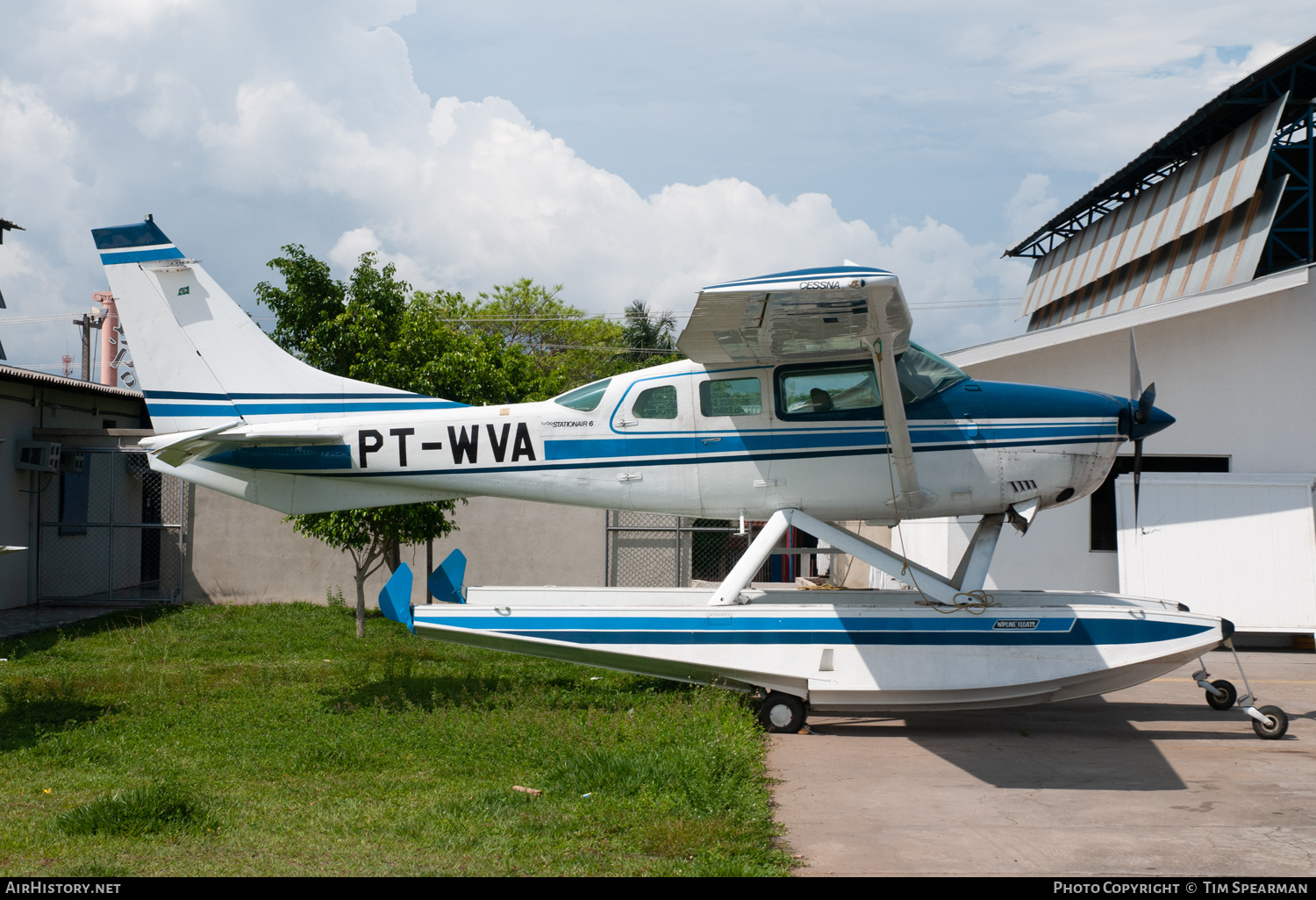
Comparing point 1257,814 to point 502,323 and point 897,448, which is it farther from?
point 502,323

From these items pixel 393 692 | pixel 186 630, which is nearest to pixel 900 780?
pixel 393 692

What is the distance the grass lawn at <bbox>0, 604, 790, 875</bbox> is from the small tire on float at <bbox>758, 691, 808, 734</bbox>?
0.62 ft

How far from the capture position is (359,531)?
441 inches

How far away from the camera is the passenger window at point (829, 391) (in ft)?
25.5

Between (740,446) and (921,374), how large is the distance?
5.40 feet

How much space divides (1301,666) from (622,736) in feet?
29.0

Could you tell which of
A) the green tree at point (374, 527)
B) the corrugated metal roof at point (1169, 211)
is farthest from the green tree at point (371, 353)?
the corrugated metal roof at point (1169, 211)

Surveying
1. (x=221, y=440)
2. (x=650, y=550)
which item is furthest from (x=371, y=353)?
(x=650, y=550)

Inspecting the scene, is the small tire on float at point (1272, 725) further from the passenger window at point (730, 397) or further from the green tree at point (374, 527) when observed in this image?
the green tree at point (374, 527)

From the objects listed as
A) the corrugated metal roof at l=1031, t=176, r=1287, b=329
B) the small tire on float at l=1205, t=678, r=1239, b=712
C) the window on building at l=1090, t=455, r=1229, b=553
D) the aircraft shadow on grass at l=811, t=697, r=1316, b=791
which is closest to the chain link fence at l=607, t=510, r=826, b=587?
the window on building at l=1090, t=455, r=1229, b=553

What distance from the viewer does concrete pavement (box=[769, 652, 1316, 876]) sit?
4.59 metres

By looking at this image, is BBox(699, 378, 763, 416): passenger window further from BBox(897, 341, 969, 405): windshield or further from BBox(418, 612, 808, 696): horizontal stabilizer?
BBox(418, 612, 808, 696): horizontal stabilizer

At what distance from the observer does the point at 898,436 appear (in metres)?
7.42

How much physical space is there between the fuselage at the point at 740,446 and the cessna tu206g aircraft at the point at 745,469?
0.06ft
